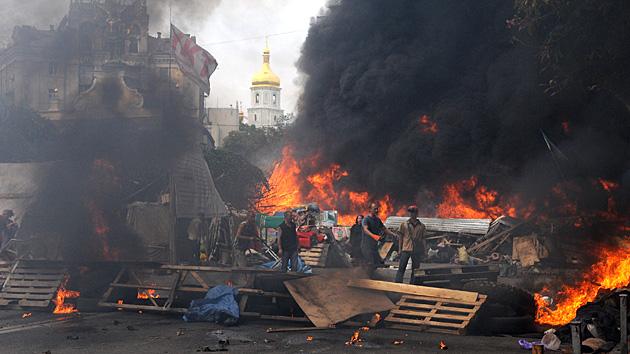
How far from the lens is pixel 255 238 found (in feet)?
49.5

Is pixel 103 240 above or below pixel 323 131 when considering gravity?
below

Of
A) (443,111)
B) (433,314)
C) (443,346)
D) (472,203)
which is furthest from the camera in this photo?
(443,111)

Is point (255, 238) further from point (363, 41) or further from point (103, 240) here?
point (363, 41)

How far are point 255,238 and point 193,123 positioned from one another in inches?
244

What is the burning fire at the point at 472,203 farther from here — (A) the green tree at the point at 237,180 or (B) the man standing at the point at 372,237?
(B) the man standing at the point at 372,237

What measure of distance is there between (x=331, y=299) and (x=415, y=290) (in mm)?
1339

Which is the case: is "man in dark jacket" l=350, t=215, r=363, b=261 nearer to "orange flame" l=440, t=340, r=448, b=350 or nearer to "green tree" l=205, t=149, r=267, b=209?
"orange flame" l=440, t=340, r=448, b=350

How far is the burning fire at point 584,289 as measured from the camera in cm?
1026

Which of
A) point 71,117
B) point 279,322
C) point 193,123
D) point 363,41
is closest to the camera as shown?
point 279,322

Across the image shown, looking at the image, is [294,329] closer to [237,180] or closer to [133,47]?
[237,180]

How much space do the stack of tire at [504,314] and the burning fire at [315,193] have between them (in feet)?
74.6

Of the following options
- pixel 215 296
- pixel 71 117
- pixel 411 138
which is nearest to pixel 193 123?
pixel 71 117

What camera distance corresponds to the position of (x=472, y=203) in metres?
30.2

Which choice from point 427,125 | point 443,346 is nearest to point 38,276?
point 443,346
